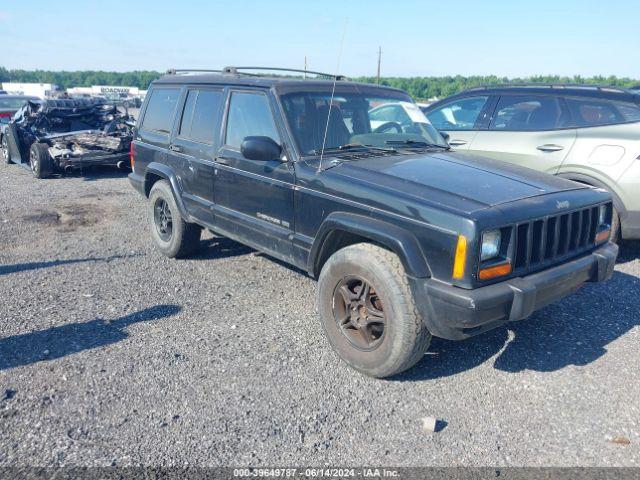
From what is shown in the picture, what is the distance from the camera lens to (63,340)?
389 centimetres

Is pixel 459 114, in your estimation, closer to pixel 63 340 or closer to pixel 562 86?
pixel 562 86

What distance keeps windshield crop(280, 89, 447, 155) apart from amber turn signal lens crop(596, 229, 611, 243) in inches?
58.8

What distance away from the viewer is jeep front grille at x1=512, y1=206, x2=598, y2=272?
10.5ft

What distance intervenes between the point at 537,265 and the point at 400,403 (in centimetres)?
120

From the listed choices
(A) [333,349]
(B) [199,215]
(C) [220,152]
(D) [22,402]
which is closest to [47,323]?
(D) [22,402]

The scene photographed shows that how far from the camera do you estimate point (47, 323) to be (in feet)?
13.7

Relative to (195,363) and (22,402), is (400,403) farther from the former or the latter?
(22,402)

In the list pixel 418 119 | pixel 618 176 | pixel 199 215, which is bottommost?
pixel 199 215

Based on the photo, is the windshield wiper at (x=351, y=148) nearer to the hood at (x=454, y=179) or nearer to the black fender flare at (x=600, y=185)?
the hood at (x=454, y=179)

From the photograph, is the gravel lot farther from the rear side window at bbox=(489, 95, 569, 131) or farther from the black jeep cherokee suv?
the rear side window at bbox=(489, 95, 569, 131)

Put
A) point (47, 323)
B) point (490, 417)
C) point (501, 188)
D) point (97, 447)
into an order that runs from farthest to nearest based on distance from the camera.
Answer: point (47, 323) → point (501, 188) → point (490, 417) → point (97, 447)

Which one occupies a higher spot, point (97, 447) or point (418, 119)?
point (418, 119)

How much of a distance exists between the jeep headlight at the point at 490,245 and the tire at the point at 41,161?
32.5 ft

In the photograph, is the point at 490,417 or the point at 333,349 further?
the point at 333,349
